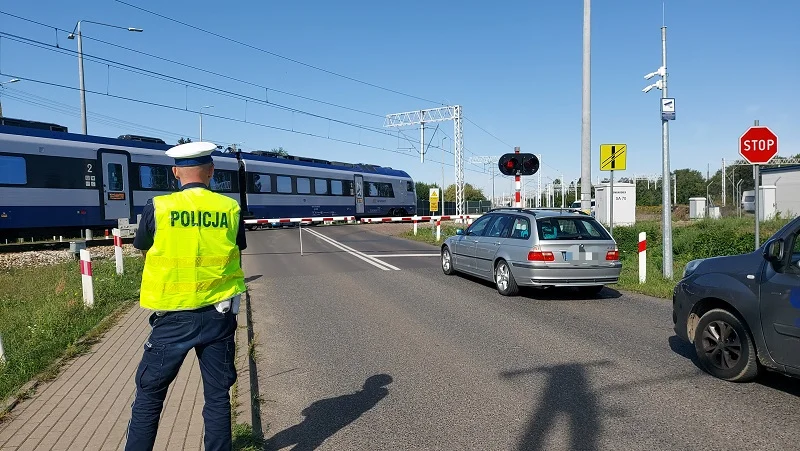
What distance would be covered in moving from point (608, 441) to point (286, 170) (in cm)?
2987

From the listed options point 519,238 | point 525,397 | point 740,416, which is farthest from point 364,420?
point 519,238

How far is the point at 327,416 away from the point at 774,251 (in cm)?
376

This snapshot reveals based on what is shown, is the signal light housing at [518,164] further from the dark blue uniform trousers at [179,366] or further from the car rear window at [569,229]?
the dark blue uniform trousers at [179,366]

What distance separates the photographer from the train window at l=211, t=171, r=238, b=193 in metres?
27.5

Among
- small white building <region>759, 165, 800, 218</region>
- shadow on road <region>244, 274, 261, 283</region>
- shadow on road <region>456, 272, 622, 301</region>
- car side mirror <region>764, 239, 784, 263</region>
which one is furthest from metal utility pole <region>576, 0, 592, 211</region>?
small white building <region>759, 165, 800, 218</region>

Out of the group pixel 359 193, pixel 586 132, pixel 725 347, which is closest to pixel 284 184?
pixel 359 193

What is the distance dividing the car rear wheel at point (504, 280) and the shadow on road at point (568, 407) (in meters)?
4.21

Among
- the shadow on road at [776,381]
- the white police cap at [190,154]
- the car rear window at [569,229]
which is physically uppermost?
the white police cap at [190,154]

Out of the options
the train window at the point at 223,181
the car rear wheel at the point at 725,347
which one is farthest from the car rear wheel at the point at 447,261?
the train window at the point at 223,181

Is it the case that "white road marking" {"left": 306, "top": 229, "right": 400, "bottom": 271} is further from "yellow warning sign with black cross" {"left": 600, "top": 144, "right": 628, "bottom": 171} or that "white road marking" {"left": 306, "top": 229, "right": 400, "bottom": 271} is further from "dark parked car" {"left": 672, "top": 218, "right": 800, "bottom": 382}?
"dark parked car" {"left": 672, "top": 218, "right": 800, "bottom": 382}

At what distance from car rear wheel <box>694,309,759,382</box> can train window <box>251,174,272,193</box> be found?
2684cm

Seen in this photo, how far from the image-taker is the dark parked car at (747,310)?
182 inches

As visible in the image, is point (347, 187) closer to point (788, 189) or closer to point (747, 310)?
point (788, 189)

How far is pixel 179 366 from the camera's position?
125 inches
